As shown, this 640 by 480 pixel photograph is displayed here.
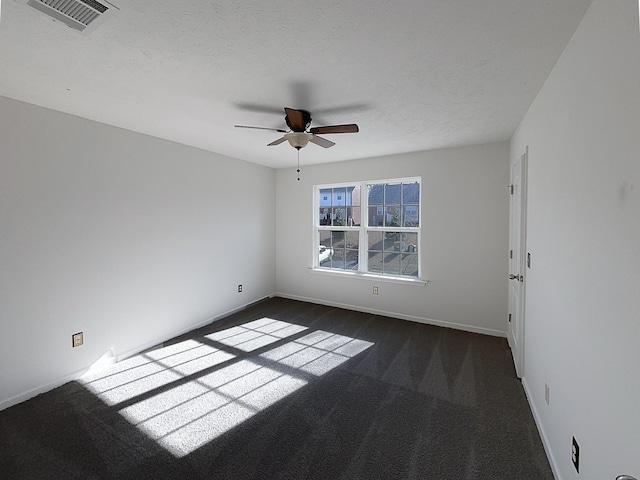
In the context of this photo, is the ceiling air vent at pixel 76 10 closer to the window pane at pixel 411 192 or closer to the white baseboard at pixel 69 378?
the white baseboard at pixel 69 378

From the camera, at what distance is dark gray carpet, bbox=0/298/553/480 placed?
1.68 m

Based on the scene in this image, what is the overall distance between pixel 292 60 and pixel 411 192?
2834mm

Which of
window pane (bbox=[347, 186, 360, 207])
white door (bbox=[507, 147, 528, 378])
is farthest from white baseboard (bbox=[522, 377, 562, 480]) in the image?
window pane (bbox=[347, 186, 360, 207])

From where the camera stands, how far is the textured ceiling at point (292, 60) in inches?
51.3

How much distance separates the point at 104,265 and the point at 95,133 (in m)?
1.28

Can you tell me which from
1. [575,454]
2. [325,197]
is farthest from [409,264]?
[575,454]

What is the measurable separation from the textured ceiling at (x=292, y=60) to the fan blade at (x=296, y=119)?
0.11m

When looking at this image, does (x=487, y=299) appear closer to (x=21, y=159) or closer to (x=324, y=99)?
(x=324, y=99)

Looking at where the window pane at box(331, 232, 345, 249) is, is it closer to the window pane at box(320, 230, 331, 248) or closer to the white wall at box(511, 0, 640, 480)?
the window pane at box(320, 230, 331, 248)

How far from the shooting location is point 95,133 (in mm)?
2723

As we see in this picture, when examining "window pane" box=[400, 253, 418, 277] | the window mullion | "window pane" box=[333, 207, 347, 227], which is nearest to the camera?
"window pane" box=[400, 253, 418, 277]

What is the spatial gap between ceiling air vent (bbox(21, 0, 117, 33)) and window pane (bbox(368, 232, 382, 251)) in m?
3.71

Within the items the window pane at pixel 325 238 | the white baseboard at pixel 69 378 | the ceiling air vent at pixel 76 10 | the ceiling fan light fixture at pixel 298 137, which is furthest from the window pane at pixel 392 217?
the ceiling air vent at pixel 76 10

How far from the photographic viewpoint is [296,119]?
7.43ft
